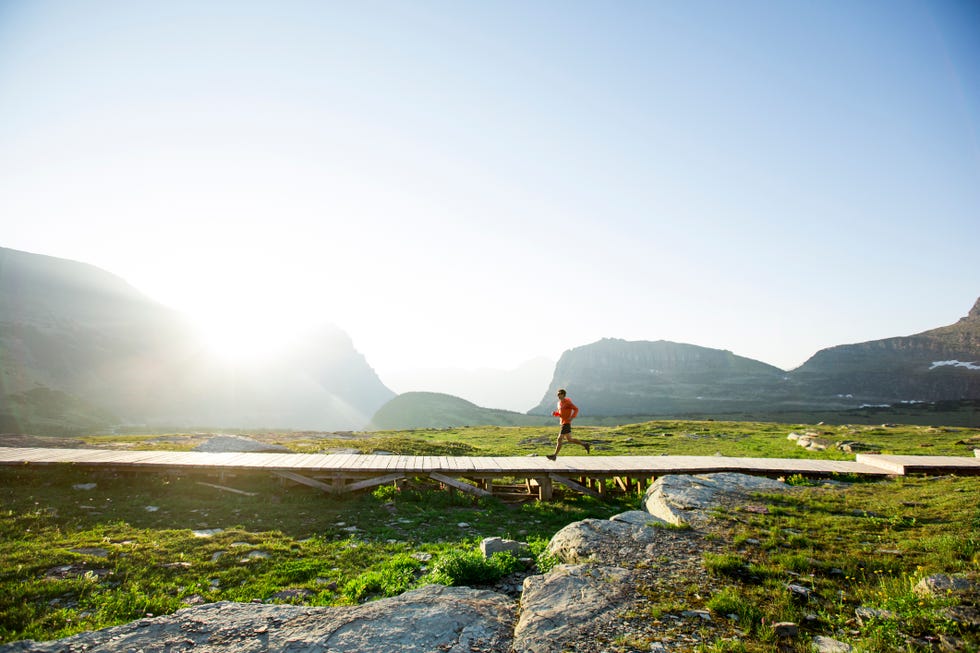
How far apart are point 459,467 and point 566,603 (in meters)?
10.6

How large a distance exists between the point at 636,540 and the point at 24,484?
2032cm

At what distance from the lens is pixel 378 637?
5.63m

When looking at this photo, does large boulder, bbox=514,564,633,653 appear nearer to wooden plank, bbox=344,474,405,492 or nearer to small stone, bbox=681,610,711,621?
small stone, bbox=681,610,711,621

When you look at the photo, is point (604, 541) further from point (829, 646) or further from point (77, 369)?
point (77, 369)

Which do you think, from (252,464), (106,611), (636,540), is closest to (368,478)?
(252,464)

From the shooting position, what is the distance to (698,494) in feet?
41.3

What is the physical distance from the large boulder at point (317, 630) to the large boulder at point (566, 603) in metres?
0.31

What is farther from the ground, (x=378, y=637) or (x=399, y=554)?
(x=378, y=637)

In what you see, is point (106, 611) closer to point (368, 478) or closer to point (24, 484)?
point (368, 478)

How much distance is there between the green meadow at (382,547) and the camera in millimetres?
6398

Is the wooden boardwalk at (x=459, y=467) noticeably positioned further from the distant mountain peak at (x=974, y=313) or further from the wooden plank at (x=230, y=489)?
the distant mountain peak at (x=974, y=313)

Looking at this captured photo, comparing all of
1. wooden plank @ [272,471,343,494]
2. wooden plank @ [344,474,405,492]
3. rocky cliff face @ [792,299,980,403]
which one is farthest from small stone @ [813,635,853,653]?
rocky cliff face @ [792,299,980,403]

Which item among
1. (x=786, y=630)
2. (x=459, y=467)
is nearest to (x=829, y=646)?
(x=786, y=630)

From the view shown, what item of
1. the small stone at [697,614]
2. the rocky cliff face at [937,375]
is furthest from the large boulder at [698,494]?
the rocky cliff face at [937,375]
